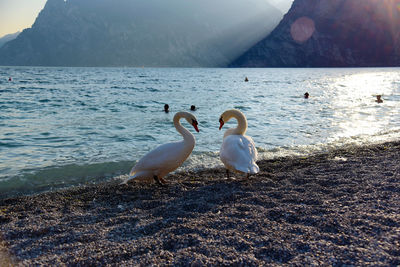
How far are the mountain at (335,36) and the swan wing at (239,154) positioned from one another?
148960 millimetres

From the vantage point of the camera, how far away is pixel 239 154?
5.50 m

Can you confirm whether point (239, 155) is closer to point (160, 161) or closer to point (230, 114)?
point (160, 161)

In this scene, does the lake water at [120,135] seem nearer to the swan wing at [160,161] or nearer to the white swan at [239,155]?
the swan wing at [160,161]

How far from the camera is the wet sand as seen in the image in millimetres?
2801

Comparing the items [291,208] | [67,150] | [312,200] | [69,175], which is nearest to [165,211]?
[291,208]

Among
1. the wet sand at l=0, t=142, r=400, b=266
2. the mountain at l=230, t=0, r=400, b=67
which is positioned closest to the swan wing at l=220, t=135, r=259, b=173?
the wet sand at l=0, t=142, r=400, b=266

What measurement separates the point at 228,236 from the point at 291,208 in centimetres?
114

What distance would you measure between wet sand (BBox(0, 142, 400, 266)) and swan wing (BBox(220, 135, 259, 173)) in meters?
0.36

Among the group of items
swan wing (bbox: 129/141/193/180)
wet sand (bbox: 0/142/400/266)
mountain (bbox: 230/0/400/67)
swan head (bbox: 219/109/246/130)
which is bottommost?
wet sand (bbox: 0/142/400/266)

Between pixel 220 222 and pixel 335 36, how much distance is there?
154430 mm

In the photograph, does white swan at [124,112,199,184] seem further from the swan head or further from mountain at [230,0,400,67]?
mountain at [230,0,400,67]

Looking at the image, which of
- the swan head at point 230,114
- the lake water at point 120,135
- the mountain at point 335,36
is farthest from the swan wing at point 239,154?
the mountain at point 335,36

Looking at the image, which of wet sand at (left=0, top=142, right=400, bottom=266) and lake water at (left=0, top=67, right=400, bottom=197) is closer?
wet sand at (left=0, top=142, right=400, bottom=266)

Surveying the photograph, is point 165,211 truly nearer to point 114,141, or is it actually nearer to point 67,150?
point 67,150
